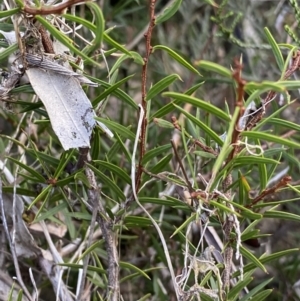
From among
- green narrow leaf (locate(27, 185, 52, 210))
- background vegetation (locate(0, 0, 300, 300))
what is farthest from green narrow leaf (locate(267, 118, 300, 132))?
green narrow leaf (locate(27, 185, 52, 210))

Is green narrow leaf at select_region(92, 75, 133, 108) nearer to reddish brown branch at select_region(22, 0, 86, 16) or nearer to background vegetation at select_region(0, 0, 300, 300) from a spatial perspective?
background vegetation at select_region(0, 0, 300, 300)

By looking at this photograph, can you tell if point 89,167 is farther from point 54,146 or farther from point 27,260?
point 54,146

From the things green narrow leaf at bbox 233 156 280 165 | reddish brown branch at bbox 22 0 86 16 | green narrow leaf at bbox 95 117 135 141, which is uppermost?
reddish brown branch at bbox 22 0 86 16

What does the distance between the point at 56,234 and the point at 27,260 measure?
2.3 inches

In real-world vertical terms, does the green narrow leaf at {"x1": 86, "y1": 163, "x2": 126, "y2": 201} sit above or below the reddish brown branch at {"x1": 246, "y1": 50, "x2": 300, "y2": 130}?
below

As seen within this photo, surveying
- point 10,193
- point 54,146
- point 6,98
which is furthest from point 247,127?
point 54,146

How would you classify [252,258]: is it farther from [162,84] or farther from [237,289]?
[162,84]

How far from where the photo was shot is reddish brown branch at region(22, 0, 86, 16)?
0.44m

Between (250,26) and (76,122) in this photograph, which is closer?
(76,122)

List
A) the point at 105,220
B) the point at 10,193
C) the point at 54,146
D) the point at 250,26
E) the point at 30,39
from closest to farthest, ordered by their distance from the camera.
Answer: the point at 30,39, the point at 105,220, the point at 10,193, the point at 54,146, the point at 250,26

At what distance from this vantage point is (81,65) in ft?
1.82

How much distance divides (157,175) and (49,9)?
0.66ft

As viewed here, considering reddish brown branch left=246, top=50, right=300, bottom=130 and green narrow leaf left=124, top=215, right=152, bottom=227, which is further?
green narrow leaf left=124, top=215, right=152, bottom=227

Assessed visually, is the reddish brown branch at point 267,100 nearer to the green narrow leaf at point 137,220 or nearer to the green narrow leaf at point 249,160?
the green narrow leaf at point 249,160
